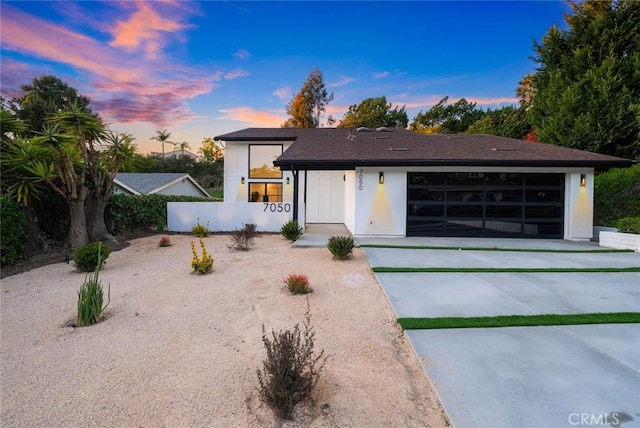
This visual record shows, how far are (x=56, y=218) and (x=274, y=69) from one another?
39.5ft

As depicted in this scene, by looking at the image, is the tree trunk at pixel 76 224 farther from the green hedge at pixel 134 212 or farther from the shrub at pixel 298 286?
the shrub at pixel 298 286

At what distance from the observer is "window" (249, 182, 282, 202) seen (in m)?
16.3

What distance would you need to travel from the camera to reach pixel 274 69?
629 inches

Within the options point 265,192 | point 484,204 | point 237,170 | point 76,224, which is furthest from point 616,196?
point 76,224

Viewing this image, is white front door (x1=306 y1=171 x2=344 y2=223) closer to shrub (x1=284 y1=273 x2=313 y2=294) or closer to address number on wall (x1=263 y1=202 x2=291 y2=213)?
address number on wall (x1=263 y1=202 x2=291 y2=213)

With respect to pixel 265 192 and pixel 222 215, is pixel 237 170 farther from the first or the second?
pixel 222 215

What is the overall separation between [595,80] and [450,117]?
18.4 m

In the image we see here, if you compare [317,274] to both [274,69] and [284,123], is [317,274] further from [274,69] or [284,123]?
[284,123]

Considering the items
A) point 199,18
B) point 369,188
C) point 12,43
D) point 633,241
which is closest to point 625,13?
point 633,241

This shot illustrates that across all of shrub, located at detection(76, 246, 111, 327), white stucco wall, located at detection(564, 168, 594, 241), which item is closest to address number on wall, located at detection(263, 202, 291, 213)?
shrub, located at detection(76, 246, 111, 327)

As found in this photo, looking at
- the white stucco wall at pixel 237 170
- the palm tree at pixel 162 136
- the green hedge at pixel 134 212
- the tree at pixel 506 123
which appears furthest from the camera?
the palm tree at pixel 162 136

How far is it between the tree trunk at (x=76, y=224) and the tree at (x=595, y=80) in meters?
20.3

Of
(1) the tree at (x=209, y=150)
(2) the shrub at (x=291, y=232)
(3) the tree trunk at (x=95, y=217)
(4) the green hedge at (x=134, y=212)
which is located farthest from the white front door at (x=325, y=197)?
(1) the tree at (x=209, y=150)

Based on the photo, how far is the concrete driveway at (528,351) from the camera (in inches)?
87.4
